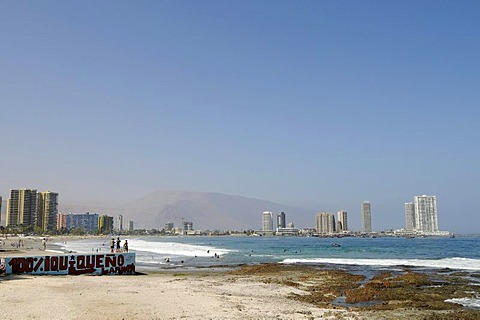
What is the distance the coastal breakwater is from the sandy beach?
155cm

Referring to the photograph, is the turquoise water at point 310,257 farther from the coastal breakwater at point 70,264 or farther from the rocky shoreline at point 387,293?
the rocky shoreline at point 387,293

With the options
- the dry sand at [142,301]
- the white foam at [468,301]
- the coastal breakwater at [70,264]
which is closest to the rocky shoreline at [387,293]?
the white foam at [468,301]

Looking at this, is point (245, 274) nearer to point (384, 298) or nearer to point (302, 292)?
point (302, 292)

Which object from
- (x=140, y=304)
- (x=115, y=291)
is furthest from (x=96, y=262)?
(x=140, y=304)

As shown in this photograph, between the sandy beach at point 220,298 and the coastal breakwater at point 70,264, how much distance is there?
1548 mm

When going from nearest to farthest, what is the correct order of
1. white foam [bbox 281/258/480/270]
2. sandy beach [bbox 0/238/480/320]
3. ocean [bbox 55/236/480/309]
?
sandy beach [bbox 0/238/480/320], ocean [bbox 55/236/480/309], white foam [bbox 281/258/480/270]

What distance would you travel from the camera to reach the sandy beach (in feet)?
62.3

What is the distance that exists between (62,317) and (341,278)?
24.8m

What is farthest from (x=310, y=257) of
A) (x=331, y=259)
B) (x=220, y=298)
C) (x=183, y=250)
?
(x=220, y=298)

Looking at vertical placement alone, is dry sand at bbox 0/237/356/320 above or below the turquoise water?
above

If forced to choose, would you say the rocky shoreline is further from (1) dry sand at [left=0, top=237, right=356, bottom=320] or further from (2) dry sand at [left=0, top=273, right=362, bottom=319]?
(2) dry sand at [left=0, top=273, right=362, bottom=319]

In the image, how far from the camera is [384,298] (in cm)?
2545

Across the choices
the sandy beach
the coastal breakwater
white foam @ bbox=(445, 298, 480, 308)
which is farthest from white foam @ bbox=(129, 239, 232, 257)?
white foam @ bbox=(445, 298, 480, 308)

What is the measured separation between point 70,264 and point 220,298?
16614 millimetres
